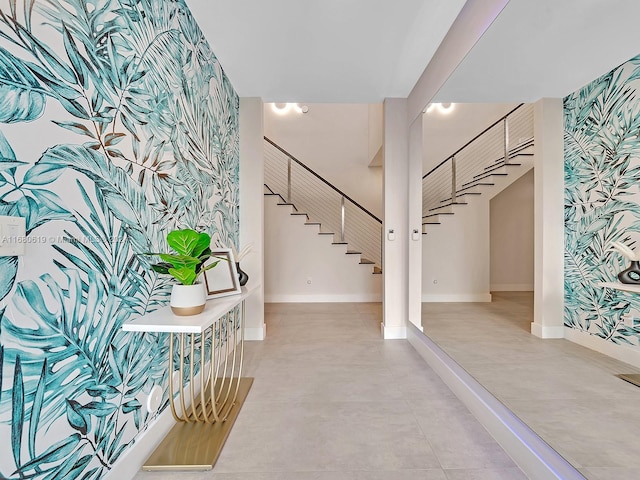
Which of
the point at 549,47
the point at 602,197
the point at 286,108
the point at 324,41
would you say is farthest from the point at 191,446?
the point at 286,108

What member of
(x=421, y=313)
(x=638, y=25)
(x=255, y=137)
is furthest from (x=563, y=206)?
(x=255, y=137)

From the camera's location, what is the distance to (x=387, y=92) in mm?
3369

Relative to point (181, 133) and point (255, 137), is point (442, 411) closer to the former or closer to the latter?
point (181, 133)

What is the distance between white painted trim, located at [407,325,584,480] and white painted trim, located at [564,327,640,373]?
482 mm

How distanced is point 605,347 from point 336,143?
20.8 ft

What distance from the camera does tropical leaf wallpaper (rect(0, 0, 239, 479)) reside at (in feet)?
2.99

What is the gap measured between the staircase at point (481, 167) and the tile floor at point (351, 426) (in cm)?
153

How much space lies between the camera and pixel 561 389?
140 centimetres

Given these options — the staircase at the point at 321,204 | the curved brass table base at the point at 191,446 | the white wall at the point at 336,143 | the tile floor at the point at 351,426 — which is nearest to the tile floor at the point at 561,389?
the tile floor at the point at 351,426

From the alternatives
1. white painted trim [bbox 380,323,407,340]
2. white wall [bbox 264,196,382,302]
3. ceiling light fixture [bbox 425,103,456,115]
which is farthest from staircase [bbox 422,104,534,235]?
white wall [bbox 264,196,382,302]

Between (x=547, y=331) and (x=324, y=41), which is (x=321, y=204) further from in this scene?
(x=547, y=331)

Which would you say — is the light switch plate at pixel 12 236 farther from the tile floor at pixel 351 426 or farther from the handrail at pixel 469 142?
the handrail at pixel 469 142

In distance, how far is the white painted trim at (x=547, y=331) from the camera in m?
1.53

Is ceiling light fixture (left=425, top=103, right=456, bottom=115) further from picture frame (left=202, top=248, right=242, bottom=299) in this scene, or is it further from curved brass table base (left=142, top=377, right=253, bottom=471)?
curved brass table base (left=142, top=377, right=253, bottom=471)
